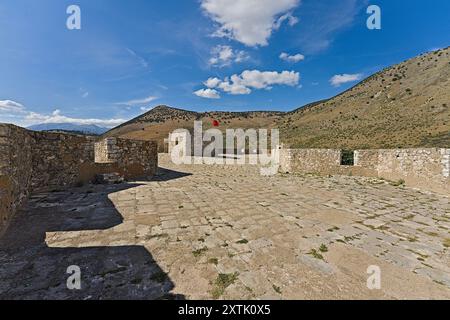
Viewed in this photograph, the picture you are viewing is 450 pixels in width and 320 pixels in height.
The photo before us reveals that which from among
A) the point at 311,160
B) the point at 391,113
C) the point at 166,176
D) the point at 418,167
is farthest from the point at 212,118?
the point at 418,167

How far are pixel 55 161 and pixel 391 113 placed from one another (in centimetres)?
4436

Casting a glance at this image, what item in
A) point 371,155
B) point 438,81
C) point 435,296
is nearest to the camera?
point 435,296

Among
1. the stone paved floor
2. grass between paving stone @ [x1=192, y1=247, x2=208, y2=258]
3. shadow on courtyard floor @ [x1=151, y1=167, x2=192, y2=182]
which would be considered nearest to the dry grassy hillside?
the stone paved floor

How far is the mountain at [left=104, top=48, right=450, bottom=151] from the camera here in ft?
85.6

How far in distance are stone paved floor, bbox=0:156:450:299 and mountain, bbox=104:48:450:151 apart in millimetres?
20188

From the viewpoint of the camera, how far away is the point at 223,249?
3168 mm

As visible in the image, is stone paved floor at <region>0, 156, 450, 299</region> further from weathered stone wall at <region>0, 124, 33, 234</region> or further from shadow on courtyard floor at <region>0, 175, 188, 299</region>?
weathered stone wall at <region>0, 124, 33, 234</region>

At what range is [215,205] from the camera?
5.47 m

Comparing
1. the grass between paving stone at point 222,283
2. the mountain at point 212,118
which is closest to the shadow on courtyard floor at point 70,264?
the grass between paving stone at point 222,283
